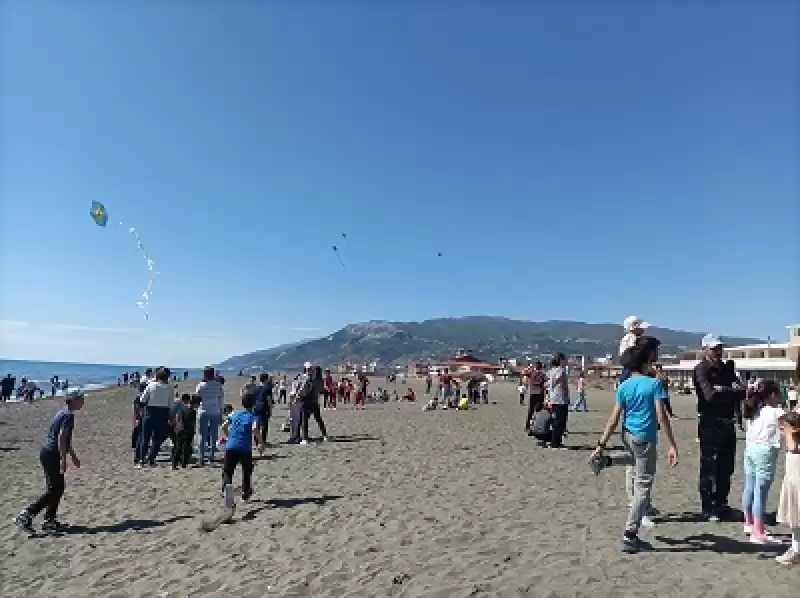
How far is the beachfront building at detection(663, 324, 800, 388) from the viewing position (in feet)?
128

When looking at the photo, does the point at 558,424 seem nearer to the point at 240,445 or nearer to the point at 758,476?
the point at 758,476

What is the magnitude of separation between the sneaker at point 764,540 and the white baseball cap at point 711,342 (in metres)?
1.99

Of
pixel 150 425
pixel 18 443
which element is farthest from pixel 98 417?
pixel 150 425

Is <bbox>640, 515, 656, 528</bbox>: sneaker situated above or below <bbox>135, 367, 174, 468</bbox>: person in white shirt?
below

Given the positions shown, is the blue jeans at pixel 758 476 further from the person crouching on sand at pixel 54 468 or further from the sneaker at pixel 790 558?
the person crouching on sand at pixel 54 468

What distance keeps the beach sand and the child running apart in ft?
0.73

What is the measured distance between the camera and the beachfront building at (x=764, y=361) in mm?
38875

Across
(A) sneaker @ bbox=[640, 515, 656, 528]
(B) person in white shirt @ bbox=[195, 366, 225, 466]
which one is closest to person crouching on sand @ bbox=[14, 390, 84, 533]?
(B) person in white shirt @ bbox=[195, 366, 225, 466]

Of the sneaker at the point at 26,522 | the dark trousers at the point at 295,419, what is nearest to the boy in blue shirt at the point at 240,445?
the sneaker at the point at 26,522

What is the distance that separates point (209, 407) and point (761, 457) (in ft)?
30.7

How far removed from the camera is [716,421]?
6430 millimetres

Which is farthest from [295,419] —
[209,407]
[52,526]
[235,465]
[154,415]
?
[52,526]

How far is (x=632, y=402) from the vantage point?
212 inches

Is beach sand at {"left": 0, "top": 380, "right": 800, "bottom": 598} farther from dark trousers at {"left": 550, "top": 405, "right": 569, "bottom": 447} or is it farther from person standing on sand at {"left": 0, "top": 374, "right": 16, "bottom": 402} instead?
person standing on sand at {"left": 0, "top": 374, "right": 16, "bottom": 402}
